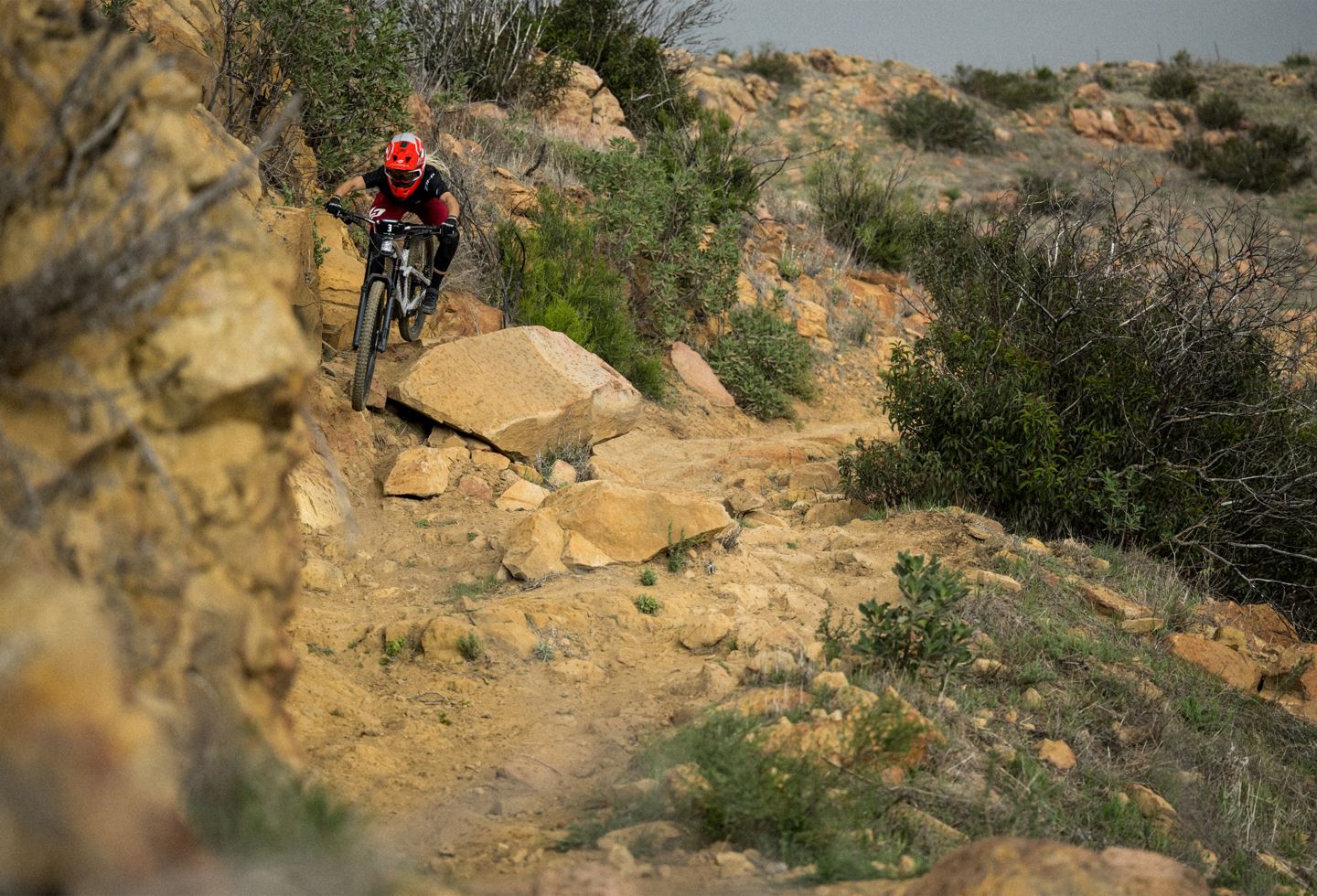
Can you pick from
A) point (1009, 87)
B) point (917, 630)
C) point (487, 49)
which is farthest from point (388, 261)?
point (1009, 87)

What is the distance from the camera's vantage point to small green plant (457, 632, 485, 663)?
4.59 metres

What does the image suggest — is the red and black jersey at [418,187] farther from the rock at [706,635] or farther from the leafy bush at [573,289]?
the rock at [706,635]

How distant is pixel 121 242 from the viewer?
1.91 meters

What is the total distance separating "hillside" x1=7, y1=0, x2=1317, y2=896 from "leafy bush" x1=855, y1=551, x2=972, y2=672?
18 millimetres

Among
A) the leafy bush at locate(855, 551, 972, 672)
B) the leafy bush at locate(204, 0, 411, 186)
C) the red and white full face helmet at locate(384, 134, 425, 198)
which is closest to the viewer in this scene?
the leafy bush at locate(855, 551, 972, 672)

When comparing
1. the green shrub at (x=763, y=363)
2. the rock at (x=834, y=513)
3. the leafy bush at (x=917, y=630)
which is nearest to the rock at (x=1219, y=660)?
the leafy bush at (x=917, y=630)

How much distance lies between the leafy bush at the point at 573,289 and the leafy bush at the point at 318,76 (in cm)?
152

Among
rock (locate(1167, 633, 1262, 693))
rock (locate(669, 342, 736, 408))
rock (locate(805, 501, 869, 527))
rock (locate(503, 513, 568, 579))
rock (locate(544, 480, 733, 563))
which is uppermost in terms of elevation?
rock (locate(1167, 633, 1262, 693))

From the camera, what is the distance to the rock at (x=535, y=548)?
5.54m

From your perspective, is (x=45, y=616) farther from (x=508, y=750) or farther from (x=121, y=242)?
(x=508, y=750)

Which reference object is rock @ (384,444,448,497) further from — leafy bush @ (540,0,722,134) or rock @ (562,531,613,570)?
leafy bush @ (540,0,722,134)

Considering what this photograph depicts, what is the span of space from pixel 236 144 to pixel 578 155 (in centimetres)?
558

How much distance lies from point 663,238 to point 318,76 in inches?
169

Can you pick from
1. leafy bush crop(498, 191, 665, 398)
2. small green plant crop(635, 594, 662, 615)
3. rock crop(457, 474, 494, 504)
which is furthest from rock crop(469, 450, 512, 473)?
leafy bush crop(498, 191, 665, 398)
